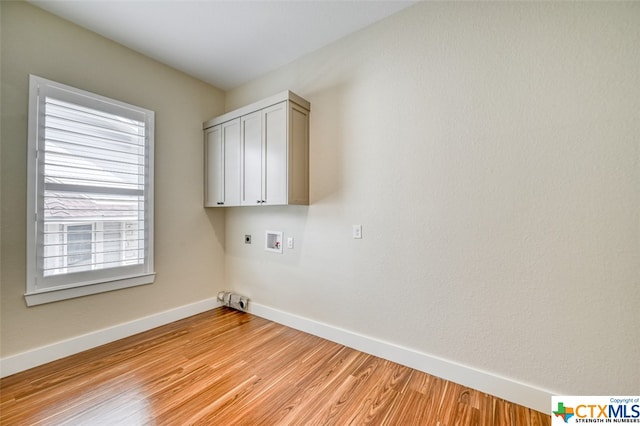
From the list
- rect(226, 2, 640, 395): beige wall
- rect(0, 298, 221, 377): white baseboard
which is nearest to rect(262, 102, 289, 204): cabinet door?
rect(226, 2, 640, 395): beige wall

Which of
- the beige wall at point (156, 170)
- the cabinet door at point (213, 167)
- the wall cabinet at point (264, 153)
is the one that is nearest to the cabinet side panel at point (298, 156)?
the wall cabinet at point (264, 153)

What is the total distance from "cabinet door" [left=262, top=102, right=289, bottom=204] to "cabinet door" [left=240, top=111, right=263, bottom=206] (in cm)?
9

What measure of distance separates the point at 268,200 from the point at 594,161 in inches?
94.2

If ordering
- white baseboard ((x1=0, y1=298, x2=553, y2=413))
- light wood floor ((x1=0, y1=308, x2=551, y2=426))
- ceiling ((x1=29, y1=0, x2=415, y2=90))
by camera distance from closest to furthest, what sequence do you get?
1. light wood floor ((x1=0, y1=308, x2=551, y2=426))
2. white baseboard ((x1=0, y1=298, x2=553, y2=413))
3. ceiling ((x1=29, y1=0, x2=415, y2=90))

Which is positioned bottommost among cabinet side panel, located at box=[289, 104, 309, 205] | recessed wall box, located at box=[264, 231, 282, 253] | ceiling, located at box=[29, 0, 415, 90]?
recessed wall box, located at box=[264, 231, 282, 253]

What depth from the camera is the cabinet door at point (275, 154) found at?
248cm

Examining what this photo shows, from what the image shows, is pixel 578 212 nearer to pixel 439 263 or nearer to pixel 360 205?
pixel 439 263

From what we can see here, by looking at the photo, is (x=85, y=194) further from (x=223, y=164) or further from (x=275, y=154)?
(x=275, y=154)

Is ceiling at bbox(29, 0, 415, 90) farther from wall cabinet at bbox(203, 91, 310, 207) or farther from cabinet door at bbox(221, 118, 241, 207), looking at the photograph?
cabinet door at bbox(221, 118, 241, 207)

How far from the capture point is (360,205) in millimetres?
2338

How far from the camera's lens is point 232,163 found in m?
2.94

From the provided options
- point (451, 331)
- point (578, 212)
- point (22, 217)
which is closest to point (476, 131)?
point (578, 212)

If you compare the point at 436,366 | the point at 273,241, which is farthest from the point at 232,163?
the point at 436,366

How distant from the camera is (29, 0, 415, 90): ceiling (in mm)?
2074
